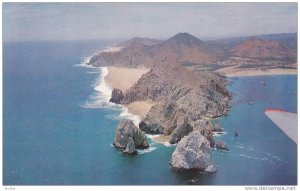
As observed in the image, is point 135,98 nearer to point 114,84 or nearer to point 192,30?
point 114,84

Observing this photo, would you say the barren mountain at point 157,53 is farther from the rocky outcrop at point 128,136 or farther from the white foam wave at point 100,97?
the rocky outcrop at point 128,136

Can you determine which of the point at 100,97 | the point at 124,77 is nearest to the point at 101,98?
the point at 100,97

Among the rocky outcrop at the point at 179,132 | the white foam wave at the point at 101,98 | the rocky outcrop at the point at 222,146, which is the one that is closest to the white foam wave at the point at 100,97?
the white foam wave at the point at 101,98

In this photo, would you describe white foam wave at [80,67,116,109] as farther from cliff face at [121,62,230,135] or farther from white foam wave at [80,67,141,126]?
cliff face at [121,62,230,135]

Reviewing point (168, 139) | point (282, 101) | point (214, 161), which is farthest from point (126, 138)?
point (282, 101)

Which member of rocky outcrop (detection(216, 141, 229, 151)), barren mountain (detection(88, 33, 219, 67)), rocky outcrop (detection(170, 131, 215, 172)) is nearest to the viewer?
rocky outcrop (detection(170, 131, 215, 172))

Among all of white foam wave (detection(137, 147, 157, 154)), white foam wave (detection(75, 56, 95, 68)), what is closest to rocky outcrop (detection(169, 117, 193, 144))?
white foam wave (detection(137, 147, 157, 154))
